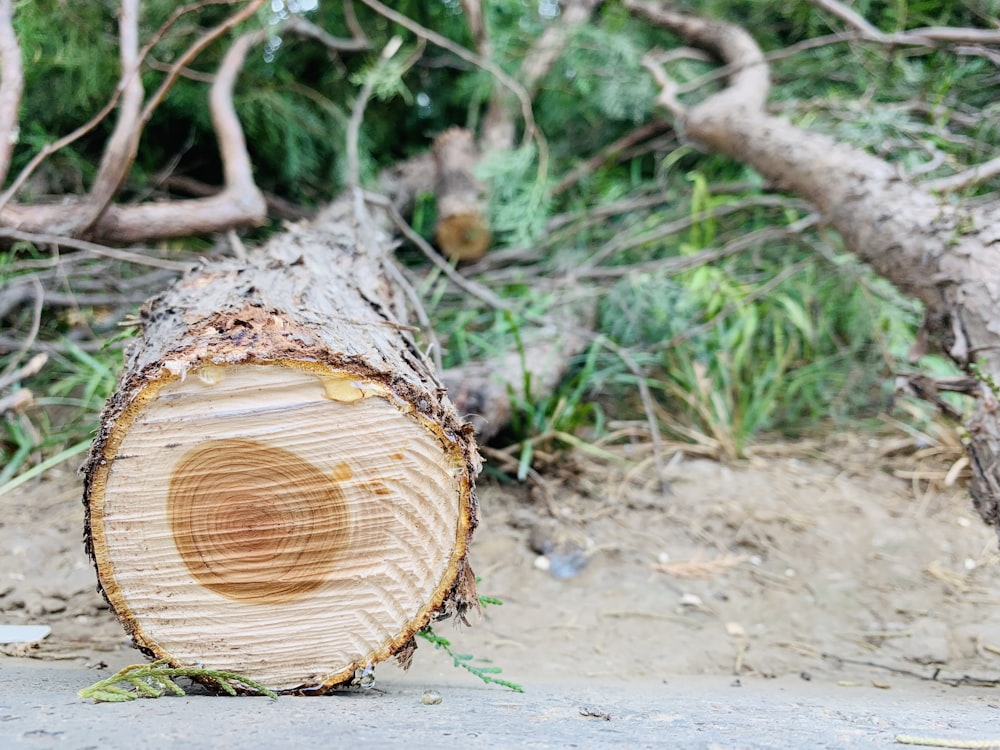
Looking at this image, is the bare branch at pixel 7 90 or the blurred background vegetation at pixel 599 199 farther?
the blurred background vegetation at pixel 599 199

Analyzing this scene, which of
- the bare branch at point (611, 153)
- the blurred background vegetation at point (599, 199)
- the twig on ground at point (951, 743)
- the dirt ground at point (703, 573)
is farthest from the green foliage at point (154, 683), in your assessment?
the bare branch at point (611, 153)

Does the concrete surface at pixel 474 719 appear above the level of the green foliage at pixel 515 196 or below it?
below

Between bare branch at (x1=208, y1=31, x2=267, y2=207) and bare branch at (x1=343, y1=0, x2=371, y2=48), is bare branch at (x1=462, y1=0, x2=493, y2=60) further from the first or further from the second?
bare branch at (x1=208, y1=31, x2=267, y2=207)

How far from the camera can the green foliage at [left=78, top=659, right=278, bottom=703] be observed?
1145mm

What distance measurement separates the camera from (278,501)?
1.28 m

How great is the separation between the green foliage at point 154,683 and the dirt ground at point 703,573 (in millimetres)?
445

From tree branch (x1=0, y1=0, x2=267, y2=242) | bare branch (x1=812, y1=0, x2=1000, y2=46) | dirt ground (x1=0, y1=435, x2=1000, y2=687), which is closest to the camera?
dirt ground (x1=0, y1=435, x2=1000, y2=687)

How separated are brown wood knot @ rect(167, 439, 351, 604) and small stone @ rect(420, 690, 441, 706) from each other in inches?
10.9

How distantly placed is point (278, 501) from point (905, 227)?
181 cm

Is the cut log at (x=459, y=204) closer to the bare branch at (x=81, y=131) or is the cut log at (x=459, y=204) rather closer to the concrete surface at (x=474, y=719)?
the bare branch at (x=81, y=131)

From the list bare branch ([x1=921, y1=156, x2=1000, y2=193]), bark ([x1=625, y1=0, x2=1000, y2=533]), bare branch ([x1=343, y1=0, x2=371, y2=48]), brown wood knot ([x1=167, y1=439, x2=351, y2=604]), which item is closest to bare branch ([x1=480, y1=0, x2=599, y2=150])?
bare branch ([x1=343, y1=0, x2=371, y2=48])

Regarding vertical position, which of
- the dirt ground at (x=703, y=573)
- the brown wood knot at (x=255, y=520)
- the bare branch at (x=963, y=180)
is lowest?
the dirt ground at (x=703, y=573)

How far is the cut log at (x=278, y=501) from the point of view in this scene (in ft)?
4.05

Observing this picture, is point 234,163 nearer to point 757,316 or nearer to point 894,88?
point 757,316
